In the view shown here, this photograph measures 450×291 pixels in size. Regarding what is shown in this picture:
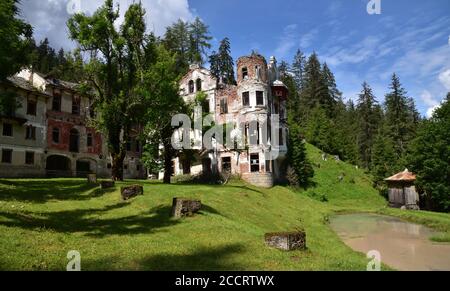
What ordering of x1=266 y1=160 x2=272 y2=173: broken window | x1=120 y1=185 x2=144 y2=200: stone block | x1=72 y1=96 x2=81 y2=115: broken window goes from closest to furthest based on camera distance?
1. x1=120 y1=185 x2=144 y2=200: stone block
2. x1=266 y1=160 x2=272 y2=173: broken window
3. x1=72 y1=96 x2=81 y2=115: broken window

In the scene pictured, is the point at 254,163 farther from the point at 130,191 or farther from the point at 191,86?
the point at 130,191

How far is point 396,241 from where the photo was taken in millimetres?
22344

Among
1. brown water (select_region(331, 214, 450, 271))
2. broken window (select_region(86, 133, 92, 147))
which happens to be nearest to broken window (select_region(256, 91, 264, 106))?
brown water (select_region(331, 214, 450, 271))

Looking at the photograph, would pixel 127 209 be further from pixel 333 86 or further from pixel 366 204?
pixel 333 86

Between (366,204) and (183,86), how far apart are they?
30.0 m

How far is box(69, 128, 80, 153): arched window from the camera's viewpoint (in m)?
48.6

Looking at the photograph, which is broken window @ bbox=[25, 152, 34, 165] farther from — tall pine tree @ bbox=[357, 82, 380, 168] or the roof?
tall pine tree @ bbox=[357, 82, 380, 168]

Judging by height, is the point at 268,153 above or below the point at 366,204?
above

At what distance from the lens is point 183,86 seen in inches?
2048

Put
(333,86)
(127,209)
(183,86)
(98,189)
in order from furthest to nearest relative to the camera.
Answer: (333,86)
(183,86)
(98,189)
(127,209)

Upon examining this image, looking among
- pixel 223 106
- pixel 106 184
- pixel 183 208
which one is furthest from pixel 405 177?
pixel 106 184

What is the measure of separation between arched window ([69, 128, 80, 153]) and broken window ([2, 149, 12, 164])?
8.18 metres

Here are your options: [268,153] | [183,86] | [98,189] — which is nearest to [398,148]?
[268,153]

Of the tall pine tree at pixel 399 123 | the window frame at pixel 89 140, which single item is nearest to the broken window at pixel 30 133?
the window frame at pixel 89 140
